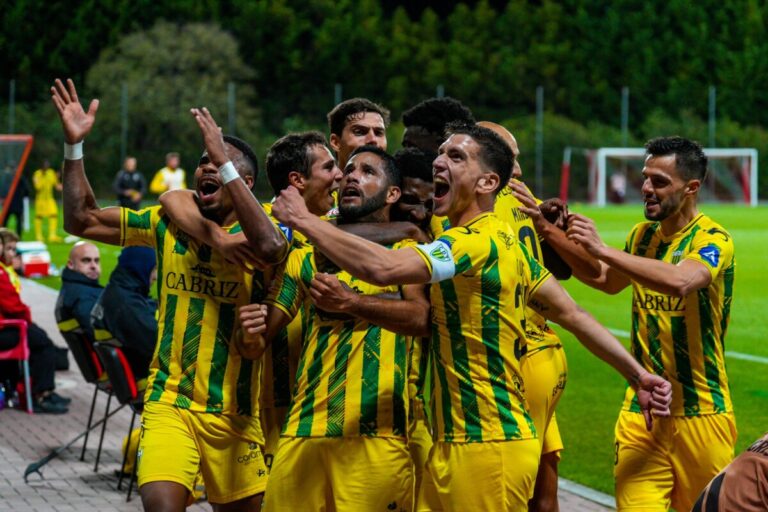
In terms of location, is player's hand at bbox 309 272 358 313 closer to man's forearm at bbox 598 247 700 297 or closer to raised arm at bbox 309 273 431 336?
raised arm at bbox 309 273 431 336

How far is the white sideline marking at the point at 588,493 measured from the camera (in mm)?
8117

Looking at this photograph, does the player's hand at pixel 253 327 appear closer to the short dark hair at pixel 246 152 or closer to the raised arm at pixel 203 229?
the raised arm at pixel 203 229

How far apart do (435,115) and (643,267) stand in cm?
165

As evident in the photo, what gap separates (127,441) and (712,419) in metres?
4.24

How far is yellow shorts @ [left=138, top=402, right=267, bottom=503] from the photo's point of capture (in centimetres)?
554

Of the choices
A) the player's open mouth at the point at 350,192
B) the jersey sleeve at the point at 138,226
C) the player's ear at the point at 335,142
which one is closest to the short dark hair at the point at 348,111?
the player's ear at the point at 335,142

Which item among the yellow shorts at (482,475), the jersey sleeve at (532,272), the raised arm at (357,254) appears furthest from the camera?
the jersey sleeve at (532,272)

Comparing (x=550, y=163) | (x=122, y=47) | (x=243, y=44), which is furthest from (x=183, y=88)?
(x=550, y=163)

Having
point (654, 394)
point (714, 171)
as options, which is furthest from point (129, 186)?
Result: point (714, 171)

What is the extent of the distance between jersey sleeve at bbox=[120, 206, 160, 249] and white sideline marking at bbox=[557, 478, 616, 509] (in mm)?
3628

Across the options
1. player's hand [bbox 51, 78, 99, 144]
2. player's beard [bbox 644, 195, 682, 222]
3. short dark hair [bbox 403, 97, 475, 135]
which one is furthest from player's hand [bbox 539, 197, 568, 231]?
player's hand [bbox 51, 78, 99, 144]

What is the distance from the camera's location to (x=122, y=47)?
59.1 meters

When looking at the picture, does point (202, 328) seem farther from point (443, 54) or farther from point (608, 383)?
point (443, 54)

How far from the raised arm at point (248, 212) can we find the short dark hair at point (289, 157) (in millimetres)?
672
